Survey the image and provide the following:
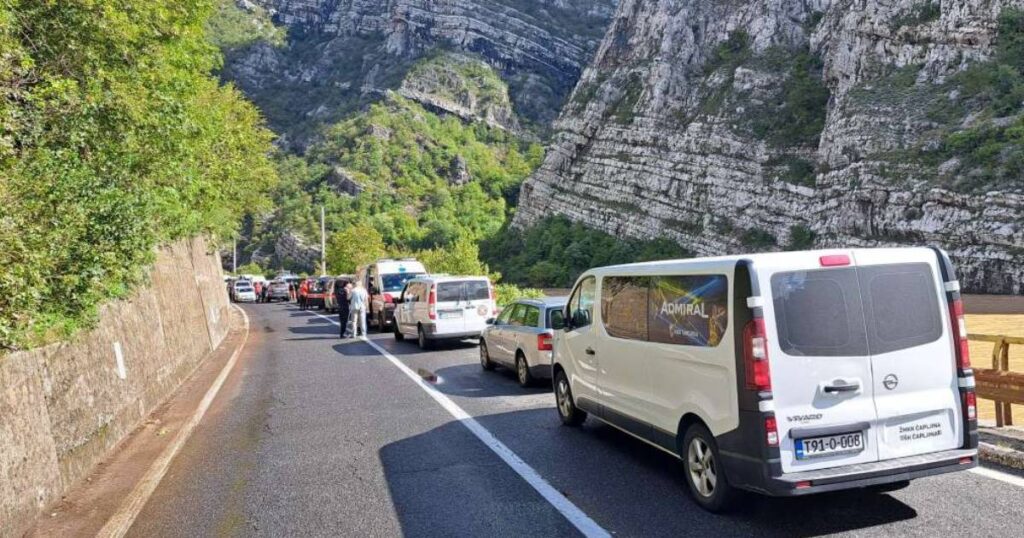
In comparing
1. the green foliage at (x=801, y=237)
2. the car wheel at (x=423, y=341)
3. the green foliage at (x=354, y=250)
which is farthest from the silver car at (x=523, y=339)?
the green foliage at (x=801, y=237)

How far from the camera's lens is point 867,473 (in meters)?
Result: 4.93

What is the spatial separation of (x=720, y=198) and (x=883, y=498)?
62.8 m

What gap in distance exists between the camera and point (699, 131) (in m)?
70.9

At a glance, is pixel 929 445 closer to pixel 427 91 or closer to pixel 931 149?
pixel 931 149

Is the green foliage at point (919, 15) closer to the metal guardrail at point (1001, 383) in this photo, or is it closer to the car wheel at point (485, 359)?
the car wheel at point (485, 359)

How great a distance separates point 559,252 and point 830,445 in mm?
72027

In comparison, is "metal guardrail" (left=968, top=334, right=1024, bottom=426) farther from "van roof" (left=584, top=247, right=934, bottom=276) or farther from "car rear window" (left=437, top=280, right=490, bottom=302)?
"car rear window" (left=437, top=280, right=490, bottom=302)

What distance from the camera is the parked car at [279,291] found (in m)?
52.6

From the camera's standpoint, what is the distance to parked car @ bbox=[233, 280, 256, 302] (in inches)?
2183

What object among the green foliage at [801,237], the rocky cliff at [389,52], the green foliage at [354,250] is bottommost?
the green foliage at [801,237]

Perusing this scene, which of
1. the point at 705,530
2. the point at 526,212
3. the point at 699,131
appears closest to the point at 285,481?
the point at 705,530

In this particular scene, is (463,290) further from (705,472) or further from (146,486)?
(705,472)

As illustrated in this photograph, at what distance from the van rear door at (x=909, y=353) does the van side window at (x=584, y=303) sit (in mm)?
3209

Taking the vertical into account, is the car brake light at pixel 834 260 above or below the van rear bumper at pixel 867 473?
above
